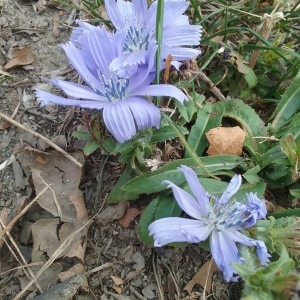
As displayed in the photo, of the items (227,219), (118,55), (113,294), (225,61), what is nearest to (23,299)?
(113,294)

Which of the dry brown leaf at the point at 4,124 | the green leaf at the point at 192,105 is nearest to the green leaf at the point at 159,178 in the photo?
the green leaf at the point at 192,105

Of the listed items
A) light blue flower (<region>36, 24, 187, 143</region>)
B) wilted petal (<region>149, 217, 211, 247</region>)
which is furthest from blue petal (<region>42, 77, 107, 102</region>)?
wilted petal (<region>149, 217, 211, 247</region>)

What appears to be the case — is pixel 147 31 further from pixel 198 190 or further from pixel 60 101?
pixel 198 190

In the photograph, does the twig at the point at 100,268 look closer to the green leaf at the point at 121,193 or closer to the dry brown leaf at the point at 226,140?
the green leaf at the point at 121,193

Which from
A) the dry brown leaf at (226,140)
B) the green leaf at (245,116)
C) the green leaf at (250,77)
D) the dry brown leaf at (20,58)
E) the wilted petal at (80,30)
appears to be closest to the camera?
the wilted petal at (80,30)

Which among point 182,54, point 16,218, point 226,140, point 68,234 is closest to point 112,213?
point 68,234

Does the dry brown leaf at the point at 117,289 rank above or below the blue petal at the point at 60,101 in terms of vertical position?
below

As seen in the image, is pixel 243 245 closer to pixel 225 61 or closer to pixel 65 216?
pixel 65 216
